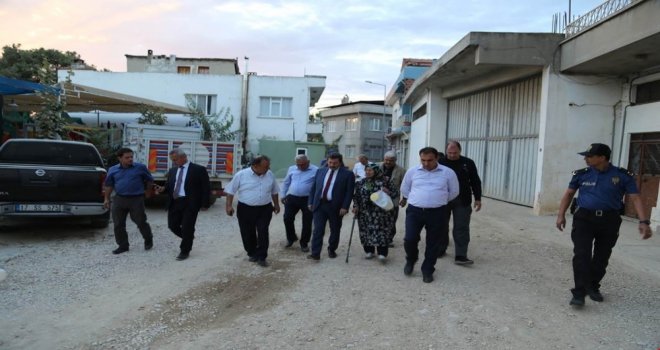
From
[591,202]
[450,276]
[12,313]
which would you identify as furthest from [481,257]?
[12,313]

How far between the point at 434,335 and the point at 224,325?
1874 millimetres

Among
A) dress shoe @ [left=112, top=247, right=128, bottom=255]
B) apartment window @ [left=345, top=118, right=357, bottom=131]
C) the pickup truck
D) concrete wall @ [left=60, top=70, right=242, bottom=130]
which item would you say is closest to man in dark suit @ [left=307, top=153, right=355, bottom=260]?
dress shoe @ [left=112, top=247, right=128, bottom=255]

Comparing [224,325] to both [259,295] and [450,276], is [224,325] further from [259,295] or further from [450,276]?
[450,276]

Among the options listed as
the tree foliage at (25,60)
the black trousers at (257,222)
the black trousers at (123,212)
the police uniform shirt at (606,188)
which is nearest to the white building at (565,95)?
the police uniform shirt at (606,188)

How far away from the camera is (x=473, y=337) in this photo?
13.5ft

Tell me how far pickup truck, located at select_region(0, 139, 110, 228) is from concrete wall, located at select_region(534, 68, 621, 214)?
33.1 feet

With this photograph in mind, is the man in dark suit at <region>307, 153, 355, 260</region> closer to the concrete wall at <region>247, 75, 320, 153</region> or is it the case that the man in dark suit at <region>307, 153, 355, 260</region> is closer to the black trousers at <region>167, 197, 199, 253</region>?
the black trousers at <region>167, 197, 199, 253</region>

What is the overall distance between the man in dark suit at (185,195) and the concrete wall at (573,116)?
883 cm

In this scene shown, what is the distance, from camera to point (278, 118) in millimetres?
27422

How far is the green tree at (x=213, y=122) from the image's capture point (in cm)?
2147

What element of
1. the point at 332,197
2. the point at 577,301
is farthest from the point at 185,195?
the point at 577,301

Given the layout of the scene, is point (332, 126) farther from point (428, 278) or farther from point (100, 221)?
point (428, 278)

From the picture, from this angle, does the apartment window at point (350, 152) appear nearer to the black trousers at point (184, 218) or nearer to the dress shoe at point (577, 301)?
the black trousers at point (184, 218)

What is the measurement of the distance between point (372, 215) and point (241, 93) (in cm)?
2190
